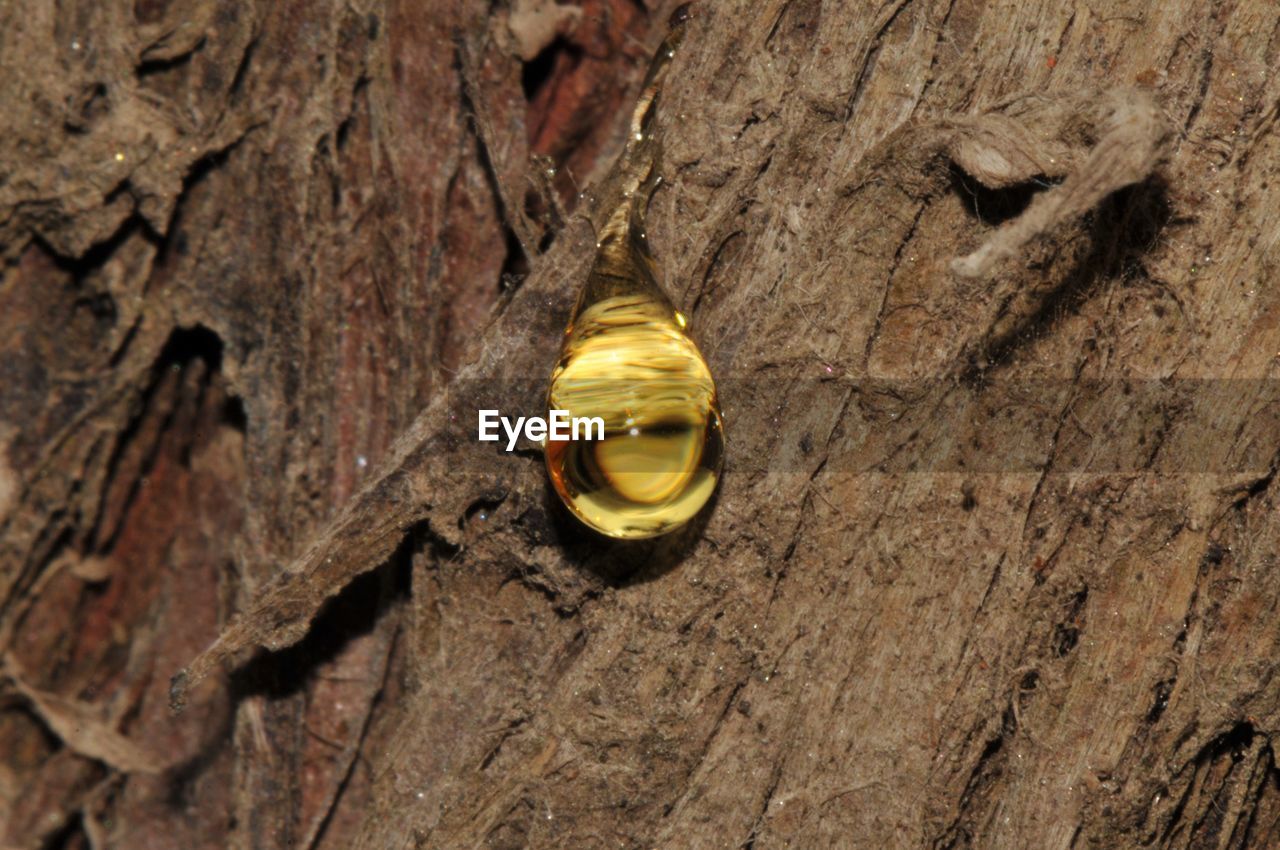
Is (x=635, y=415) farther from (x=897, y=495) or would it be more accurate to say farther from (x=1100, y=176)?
(x=1100, y=176)

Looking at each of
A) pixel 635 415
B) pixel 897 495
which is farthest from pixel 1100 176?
pixel 635 415

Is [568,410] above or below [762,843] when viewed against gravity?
above

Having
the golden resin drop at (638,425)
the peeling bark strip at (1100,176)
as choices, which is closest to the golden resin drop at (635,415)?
the golden resin drop at (638,425)

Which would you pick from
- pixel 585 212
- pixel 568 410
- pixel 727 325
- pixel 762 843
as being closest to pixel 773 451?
pixel 727 325

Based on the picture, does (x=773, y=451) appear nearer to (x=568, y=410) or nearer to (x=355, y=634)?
(x=568, y=410)

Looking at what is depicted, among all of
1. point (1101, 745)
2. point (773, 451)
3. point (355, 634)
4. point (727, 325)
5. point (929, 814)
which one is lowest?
point (355, 634)

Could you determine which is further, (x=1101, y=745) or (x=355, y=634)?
(x=355, y=634)

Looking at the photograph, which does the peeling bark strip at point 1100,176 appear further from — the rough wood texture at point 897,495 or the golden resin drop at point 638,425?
the golden resin drop at point 638,425

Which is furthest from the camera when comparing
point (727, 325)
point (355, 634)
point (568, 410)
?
point (355, 634)
